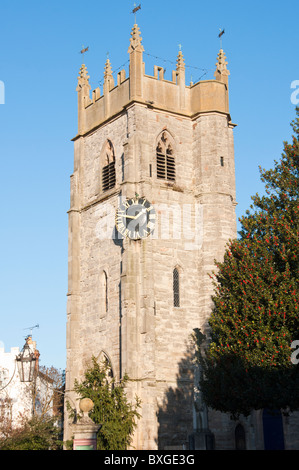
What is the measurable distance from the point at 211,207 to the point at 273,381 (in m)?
15.9

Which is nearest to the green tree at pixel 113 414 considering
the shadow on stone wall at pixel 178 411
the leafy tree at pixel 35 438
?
the shadow on stone wall at pixel 178 411

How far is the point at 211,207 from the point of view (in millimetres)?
41875

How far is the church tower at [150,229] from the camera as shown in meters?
38.6

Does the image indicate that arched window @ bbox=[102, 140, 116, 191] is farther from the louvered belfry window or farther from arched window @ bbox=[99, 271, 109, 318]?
arched window @ bbox=[99, 271, 109, 318]

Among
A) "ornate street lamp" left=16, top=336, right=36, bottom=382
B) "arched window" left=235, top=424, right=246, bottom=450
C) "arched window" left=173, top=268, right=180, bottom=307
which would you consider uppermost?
"arched window" left=173, top=268, right=180, bottom=307

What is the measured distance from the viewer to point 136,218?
39.9m

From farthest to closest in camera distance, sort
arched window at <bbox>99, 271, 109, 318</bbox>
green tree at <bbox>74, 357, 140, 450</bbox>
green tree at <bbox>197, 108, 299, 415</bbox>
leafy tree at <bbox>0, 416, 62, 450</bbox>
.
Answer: arched window at <bbox>99, 271, 109, 318</bbox>, leafy tree at <bbox>0, 416, 62, 450</bbox>, green tree at <bbox>74, 357, 140, 450</bbox>, green tree at <bbox>197, 108, 299, 415</bbox>

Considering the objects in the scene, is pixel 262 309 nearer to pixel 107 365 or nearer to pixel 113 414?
pixel 113 414

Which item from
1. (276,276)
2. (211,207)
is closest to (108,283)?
(211,207)

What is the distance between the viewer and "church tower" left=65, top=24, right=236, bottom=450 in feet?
127

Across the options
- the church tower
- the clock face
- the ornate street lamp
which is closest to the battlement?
the church tower

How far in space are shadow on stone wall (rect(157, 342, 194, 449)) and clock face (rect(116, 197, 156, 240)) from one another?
266 inches

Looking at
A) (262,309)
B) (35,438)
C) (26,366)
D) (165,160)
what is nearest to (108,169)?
(165,160)

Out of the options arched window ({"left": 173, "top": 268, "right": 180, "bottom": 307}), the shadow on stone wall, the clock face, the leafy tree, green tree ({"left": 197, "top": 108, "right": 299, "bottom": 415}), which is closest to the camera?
green tree ({"left": 197, "top": 108, "right": 299, "bottom": 415})
